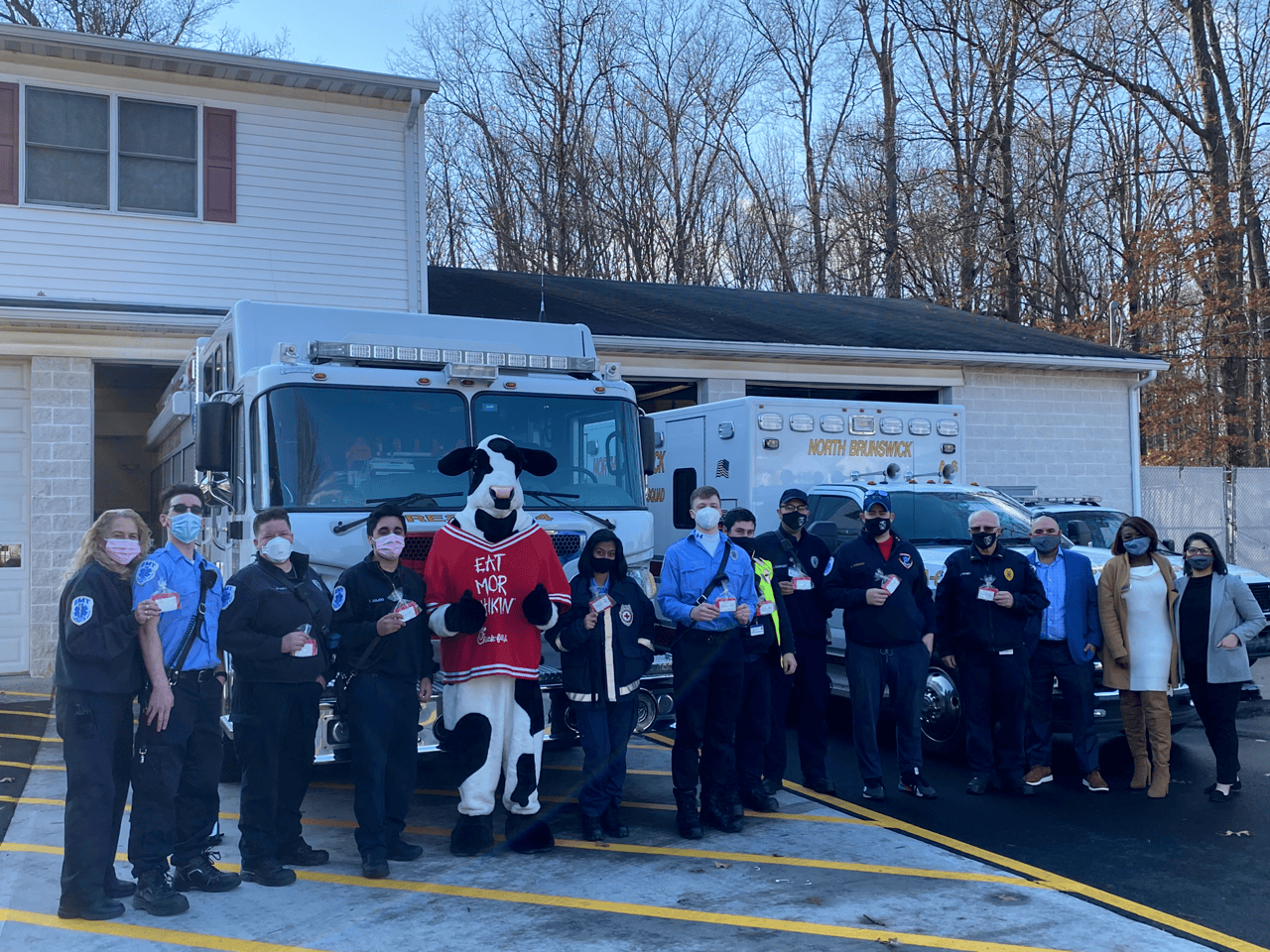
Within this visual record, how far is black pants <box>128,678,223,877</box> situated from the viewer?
519 centimetres

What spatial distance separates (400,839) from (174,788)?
4.23 ft

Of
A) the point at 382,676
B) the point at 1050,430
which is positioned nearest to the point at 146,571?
the point at 382,676

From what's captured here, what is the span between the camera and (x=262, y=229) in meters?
13.6

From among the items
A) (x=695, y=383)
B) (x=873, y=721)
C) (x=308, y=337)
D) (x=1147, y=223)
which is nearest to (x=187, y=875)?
(x=308, y=337)

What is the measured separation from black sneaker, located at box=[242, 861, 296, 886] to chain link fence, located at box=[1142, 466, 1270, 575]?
15.8 m

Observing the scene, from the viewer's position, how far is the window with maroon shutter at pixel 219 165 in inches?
525

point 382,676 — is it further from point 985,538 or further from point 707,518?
point 985,538

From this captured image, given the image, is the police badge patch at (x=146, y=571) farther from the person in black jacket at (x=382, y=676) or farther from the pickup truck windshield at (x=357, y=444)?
the pickup truck windshield at (x=357, y=444)

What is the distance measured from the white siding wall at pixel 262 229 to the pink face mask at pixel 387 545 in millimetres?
8413

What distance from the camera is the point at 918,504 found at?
32.0ft

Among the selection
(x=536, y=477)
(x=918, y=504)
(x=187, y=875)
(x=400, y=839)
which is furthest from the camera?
(x=918, y=504)

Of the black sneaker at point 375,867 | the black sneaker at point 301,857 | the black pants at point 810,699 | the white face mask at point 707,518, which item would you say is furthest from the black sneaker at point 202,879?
the black pants at point 810,699

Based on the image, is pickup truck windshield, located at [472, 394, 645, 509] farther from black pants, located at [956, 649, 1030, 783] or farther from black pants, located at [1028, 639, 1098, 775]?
black pants, located at [1028, 639, 1098, 775]

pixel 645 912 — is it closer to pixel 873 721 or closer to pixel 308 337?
pixel 873 721
